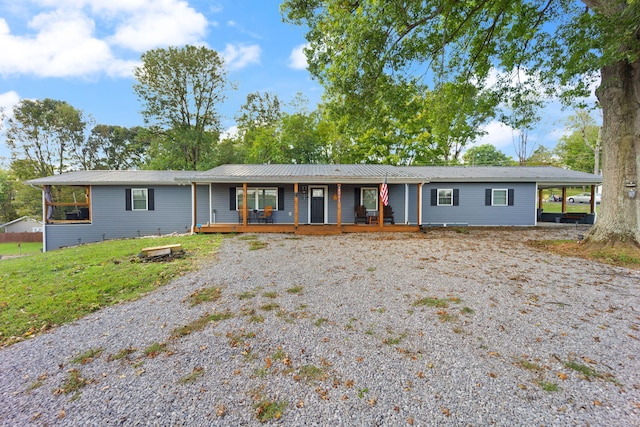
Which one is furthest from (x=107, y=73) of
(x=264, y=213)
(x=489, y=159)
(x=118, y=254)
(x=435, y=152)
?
(x=489, y=159)

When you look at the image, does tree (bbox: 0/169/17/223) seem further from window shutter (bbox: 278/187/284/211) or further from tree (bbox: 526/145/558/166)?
tree (bbox: 526/145/558/166)

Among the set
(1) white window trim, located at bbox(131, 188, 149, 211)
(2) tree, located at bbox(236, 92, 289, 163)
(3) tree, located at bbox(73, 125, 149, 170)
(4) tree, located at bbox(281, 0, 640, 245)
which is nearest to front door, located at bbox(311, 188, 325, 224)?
(4) tree, located at bbox(281, 0, 640, 245)

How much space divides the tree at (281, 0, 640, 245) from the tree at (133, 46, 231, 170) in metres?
17.7

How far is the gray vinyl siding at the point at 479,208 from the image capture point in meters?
13.6

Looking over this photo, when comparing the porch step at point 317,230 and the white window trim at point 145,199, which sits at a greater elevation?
the white window trim at point 145,199

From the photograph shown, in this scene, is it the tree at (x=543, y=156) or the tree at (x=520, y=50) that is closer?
the tree at (x=520, y=50)

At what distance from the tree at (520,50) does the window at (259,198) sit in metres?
6.41

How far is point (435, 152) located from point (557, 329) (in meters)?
23.8

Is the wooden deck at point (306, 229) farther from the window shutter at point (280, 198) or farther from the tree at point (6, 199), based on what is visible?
the tree at point (6, 199)

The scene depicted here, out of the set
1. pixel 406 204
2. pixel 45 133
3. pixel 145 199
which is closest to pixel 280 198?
pixel 406 204

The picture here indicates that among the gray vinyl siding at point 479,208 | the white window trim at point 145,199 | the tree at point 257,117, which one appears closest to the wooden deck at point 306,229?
the gray vinyl siding at point 479,208

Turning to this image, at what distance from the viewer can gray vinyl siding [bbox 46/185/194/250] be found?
12250 millimetres

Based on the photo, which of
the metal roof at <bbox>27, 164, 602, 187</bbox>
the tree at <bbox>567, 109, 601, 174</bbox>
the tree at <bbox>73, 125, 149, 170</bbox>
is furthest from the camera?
the tree at <bbox>73, 125, 149, 170</bbox>

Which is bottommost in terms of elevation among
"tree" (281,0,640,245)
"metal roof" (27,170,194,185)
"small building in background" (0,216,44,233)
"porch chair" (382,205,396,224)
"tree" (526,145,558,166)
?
"small building in background" (0,216,44,233)
